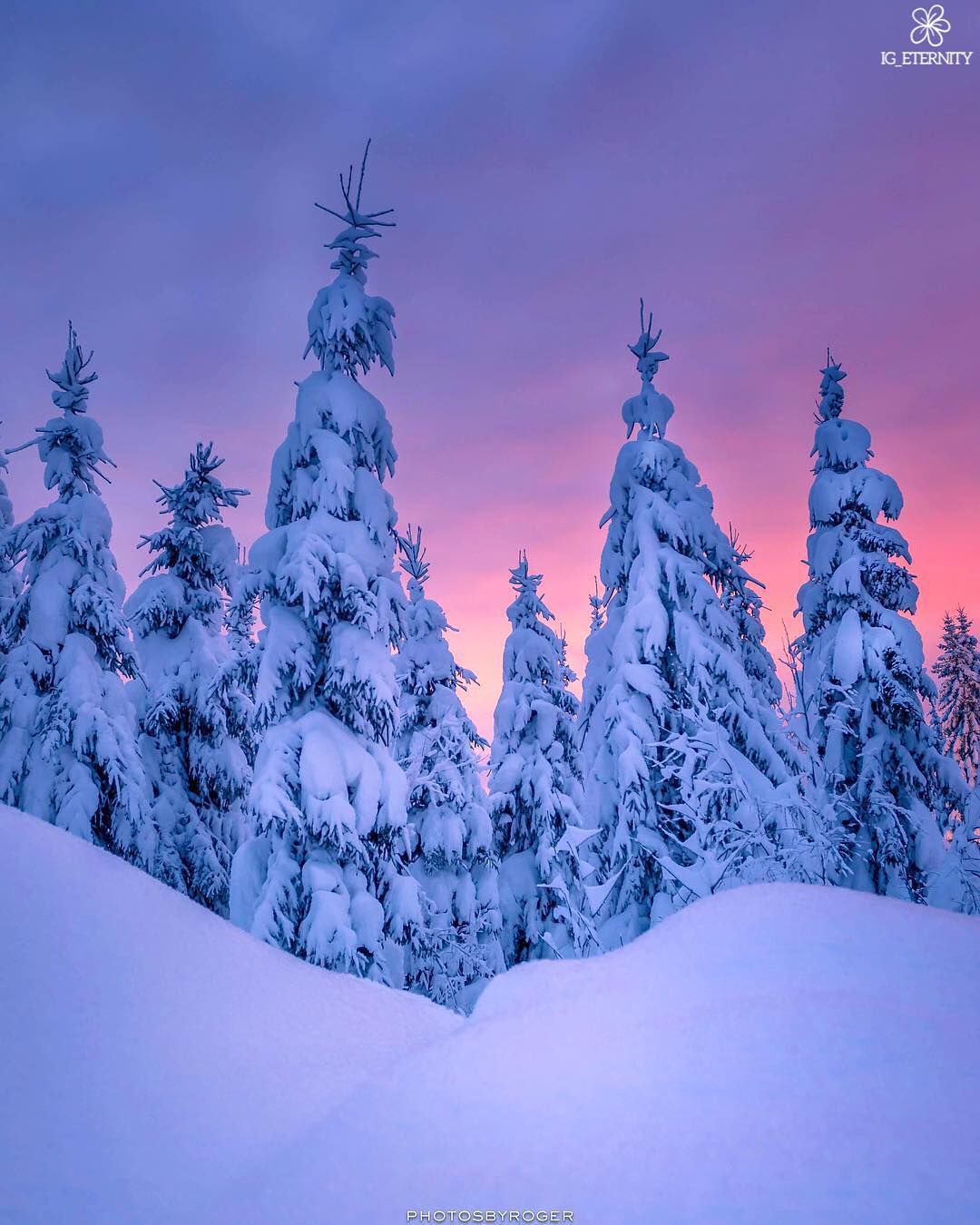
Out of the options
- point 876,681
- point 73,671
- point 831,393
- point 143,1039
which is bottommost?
point 143,1039

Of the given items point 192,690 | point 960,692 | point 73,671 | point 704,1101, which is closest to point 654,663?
point 192,690

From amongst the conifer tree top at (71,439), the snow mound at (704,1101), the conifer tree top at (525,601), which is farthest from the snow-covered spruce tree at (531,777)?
the snow mound at (704,1101)

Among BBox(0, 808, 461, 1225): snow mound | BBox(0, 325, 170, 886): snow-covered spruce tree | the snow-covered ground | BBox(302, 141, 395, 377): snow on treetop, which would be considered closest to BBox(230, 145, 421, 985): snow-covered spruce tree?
BBox(302, 141, 395, 377): snow on treetop

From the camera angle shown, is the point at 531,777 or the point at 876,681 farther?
the point at 531,777

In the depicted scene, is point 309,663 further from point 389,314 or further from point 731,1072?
point 731,1072

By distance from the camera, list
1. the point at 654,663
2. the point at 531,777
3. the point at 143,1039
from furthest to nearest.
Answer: the point at 531,777
the point at 654,663
the point at 143,1039

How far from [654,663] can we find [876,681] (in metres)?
4.75

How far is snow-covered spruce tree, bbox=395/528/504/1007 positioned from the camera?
664 inches

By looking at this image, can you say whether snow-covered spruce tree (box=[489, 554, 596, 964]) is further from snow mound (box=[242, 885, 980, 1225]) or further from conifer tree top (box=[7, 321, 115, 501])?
snow mound (box=[242, 885, 980, 1225])

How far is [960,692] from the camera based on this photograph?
29.4 metres

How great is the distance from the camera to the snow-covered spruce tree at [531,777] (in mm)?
17469

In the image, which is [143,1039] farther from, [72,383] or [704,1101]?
[72,383]

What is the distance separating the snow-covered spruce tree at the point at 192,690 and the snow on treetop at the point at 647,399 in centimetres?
854

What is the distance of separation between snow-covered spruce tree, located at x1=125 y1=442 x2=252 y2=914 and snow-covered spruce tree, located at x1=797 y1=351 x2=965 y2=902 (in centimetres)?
1188
